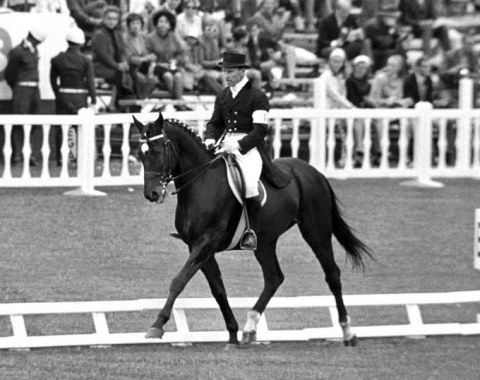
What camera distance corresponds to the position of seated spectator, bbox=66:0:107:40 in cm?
2535

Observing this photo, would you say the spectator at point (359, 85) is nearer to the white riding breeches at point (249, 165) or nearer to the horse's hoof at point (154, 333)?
the white riding breeches at point (249, 165)

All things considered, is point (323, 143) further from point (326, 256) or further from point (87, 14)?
point (326, 256)

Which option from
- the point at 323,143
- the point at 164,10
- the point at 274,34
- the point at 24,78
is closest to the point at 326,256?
the point at 323,143

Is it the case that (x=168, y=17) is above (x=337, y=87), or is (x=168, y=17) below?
above

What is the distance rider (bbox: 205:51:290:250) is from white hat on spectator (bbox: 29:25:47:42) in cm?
1060

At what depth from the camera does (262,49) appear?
26312mm

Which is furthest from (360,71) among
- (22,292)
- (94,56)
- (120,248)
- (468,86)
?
(22,292)

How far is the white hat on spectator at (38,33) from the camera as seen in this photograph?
912 inches

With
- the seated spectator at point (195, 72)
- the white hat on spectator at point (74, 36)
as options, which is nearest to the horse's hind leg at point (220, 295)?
the white hat on spectator at point (74, 36)

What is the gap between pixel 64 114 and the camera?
22.7 m

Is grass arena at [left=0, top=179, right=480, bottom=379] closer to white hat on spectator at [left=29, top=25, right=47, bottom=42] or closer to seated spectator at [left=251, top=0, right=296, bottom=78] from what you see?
white hat on spectator at [left=29, top=25, right=47, bottom=42]

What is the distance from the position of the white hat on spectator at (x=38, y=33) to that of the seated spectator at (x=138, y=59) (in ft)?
4.33

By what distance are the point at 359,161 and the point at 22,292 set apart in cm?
967

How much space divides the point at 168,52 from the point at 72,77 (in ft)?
7.95
